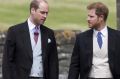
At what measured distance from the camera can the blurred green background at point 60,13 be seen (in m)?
9.19

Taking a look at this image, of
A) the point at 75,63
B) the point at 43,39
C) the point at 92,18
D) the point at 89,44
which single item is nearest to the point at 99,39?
the point at 89,44

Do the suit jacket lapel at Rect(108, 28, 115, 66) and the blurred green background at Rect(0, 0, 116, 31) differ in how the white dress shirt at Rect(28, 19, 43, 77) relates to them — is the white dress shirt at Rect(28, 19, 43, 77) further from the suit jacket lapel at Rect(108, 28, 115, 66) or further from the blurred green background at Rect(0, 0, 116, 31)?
the blurred green background at Rect(0, 0, 116, 31)

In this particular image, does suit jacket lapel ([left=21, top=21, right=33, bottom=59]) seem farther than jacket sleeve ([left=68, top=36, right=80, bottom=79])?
No

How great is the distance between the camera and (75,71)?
20.7 ft

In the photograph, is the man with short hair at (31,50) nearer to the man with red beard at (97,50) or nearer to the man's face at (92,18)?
the man with red beard at (97,50)

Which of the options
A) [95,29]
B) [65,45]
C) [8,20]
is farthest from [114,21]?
[95,29]

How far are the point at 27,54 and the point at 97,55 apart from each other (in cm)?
82

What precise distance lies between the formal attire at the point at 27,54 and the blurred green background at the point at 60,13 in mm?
2929

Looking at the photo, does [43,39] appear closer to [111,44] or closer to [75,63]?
[75,63]

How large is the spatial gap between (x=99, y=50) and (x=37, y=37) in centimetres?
75

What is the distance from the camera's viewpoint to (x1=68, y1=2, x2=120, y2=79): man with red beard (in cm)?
614

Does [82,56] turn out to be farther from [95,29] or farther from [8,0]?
[8,0]

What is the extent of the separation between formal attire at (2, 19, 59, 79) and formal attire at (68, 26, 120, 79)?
33 centimetres

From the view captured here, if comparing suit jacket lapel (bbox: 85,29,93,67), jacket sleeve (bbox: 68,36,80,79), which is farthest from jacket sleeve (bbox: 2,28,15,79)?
suit jacket lapel (bbox: 85,29,93,67)
